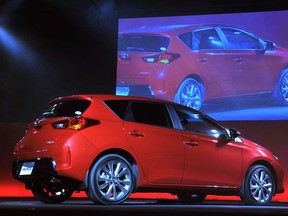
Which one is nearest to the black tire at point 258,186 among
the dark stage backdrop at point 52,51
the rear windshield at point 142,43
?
the rear windshield at point 142,43

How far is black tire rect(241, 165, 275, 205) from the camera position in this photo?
8.08 meters

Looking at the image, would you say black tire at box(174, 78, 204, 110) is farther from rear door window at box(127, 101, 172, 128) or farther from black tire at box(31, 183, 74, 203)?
black tire at box(31, 183, 74, 203)

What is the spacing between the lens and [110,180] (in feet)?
22.6

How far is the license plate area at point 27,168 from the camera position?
6.92 meters

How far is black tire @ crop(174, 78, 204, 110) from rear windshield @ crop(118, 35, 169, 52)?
2.82ft

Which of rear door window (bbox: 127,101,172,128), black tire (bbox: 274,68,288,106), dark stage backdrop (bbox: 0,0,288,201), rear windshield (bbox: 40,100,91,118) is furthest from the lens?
dark stage backdrop (bbox: 0,0,288,201)

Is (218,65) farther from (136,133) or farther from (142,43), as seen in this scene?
(136,133)

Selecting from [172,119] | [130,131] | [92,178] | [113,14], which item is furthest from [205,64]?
[92,178]

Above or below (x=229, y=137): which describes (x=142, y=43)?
above

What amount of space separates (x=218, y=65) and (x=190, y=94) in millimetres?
822

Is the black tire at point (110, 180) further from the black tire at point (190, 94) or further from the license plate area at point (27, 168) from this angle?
the black tire at point (190, 94)

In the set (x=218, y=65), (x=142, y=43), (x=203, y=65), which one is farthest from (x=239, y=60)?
(x=142, y=43)

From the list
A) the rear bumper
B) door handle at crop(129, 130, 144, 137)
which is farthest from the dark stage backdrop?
door handle at crop(129, 130, 144, 137)

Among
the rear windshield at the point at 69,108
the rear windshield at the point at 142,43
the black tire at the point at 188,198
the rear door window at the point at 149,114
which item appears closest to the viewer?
the rear windshield at the point at 69,108
